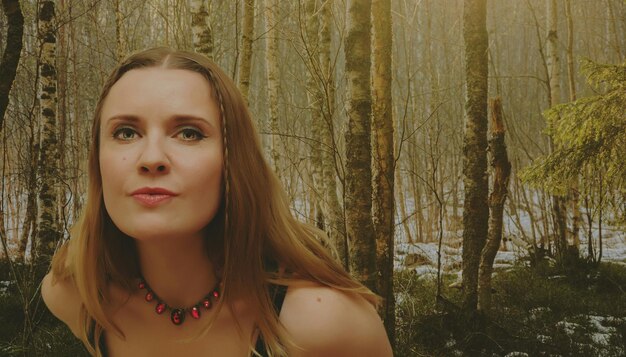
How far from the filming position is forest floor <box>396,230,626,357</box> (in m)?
4.65

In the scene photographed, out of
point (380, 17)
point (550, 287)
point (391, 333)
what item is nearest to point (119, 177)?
point (391, 333)

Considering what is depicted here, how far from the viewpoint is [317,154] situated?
30.1 ft

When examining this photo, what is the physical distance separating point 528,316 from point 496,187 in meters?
1.69

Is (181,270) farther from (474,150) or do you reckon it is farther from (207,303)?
(474,150)

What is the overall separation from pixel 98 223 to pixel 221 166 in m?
0.46

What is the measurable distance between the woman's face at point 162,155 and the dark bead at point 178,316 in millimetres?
257

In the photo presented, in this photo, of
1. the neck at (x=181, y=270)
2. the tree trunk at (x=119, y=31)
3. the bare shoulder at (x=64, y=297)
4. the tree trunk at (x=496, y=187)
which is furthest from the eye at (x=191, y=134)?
the tree trunk at (x=119, y=31)

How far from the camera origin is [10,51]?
2541 millimetres

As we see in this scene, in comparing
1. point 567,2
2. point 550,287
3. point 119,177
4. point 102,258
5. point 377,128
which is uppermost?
point 567,2

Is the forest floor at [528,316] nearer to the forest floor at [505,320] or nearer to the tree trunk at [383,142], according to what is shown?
the forest floor at [505,320]

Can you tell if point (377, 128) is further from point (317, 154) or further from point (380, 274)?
point (317, 154)

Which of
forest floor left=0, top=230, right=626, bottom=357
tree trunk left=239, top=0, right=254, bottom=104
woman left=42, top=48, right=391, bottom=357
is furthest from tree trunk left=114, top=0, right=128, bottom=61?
woman left=42, top=48, right=391, bottom=357

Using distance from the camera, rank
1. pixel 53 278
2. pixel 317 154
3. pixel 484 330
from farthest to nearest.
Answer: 1. pixel 317 154
2. pixel 484 330
3. pixel 53 278

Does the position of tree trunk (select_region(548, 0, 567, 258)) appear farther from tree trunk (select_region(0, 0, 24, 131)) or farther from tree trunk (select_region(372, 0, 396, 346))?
tree trunk (select_region(0, 0, 24, 131))
